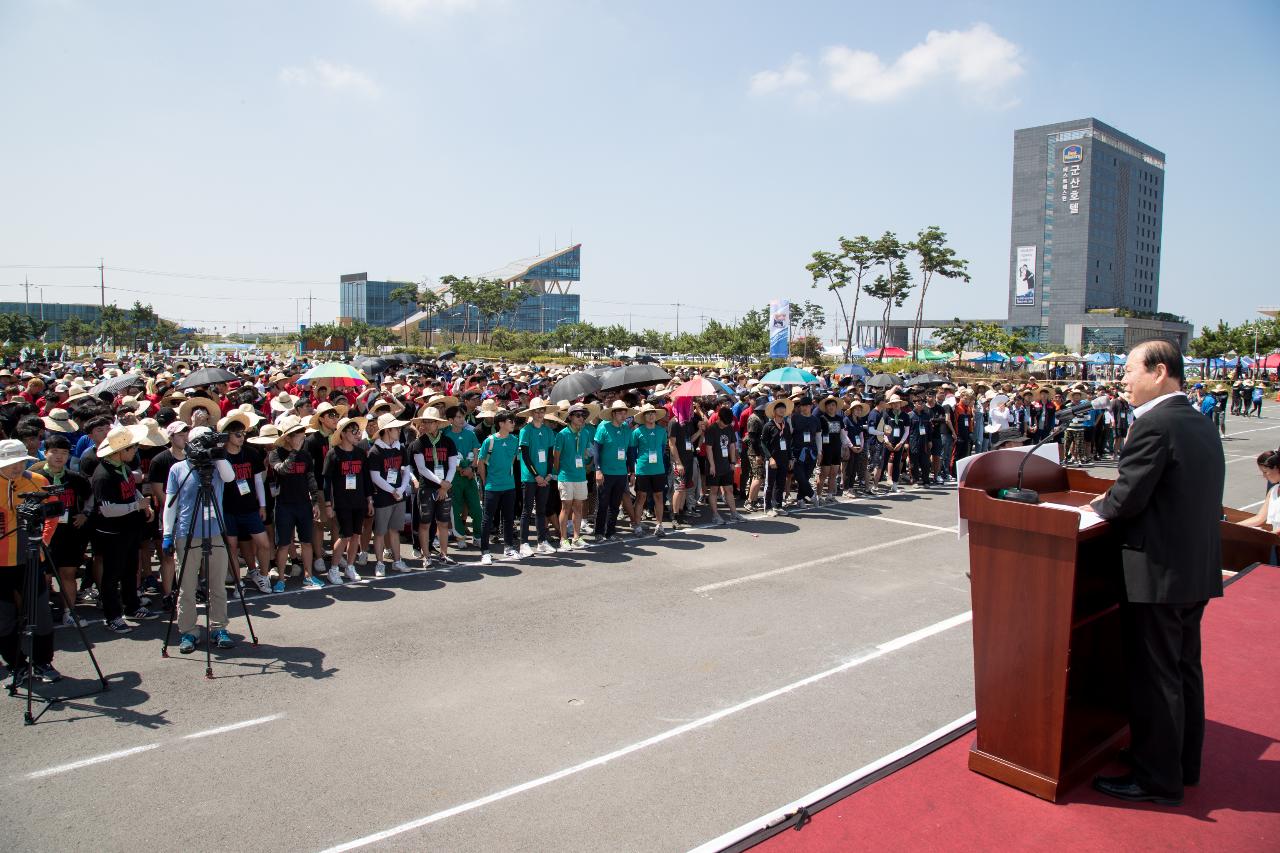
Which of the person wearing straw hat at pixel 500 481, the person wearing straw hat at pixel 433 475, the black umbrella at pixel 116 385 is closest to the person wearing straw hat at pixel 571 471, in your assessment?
the person wearing straw hat at pixel 500 481

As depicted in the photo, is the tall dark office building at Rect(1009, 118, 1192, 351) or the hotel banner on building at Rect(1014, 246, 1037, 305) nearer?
the tall dark office building at Rect(1009, 118, 1192, 351)

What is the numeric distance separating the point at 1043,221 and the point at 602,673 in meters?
129

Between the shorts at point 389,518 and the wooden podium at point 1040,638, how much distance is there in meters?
6.92

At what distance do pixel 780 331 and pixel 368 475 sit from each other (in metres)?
33.3

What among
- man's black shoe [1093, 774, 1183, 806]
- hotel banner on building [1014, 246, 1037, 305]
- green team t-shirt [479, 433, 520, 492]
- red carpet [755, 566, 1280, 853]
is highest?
hotel banner on building [1014, 246, 1037, 305]

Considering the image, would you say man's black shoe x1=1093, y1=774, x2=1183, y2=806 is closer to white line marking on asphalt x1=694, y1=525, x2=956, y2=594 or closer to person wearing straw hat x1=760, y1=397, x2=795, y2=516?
white line marking on asphalt x1=694, y1=525, x2=956, y2=594

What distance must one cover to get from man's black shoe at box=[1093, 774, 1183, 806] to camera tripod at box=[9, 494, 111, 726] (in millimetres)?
6122

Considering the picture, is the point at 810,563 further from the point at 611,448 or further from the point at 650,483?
the point at 611,448

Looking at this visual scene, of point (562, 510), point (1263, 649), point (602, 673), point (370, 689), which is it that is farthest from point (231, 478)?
point (1263, 649)

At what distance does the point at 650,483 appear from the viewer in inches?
449

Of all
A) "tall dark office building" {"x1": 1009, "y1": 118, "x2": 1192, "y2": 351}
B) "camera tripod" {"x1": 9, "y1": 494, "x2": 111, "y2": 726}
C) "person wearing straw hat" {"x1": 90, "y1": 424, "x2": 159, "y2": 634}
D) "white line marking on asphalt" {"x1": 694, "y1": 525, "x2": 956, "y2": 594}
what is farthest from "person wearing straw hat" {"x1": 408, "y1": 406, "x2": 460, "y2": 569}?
"tall dark office building" {"x1": 1009, "y1": 118, "x2": 1192, "y2": 351}

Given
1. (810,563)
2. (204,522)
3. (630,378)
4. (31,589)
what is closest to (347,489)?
(204,522)

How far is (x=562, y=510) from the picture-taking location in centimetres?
1078

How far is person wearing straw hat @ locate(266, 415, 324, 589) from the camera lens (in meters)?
8.16
